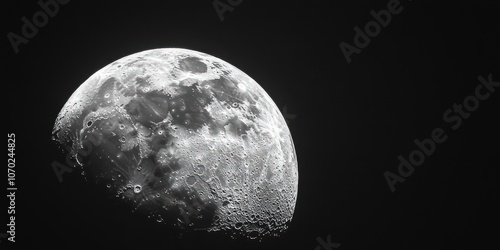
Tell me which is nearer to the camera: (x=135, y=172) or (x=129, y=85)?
(x=135, y=172)

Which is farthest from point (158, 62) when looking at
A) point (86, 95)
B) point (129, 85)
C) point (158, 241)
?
point (158, 241)

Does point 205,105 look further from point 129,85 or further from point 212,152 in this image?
point 129,85

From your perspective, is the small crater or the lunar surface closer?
the lunar surface

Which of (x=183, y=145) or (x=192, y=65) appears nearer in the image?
(x=183, y=145)

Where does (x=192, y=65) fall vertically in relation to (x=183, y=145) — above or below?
above

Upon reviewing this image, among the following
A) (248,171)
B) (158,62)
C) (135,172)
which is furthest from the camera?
(158,62)

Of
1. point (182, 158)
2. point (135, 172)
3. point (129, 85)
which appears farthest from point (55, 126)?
point (182, 158)

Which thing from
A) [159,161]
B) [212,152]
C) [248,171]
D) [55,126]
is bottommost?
[248,171]

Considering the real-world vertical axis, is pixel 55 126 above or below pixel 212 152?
above

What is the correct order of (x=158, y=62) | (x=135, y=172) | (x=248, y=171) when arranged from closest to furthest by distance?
(x=135, y=172)
(x=248, y=171)
(x=158, y=62)
